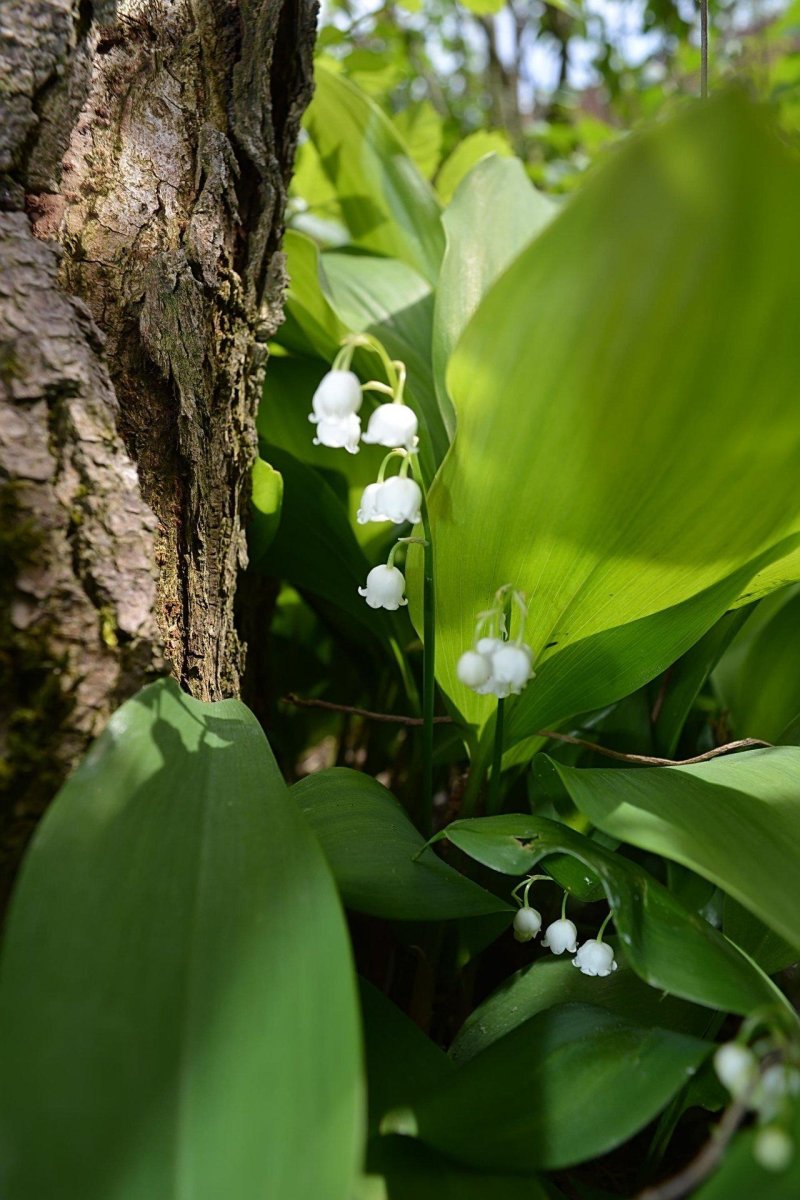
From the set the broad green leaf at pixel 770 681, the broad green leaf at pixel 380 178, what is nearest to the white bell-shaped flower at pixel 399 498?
the broad green leaf at pixel 770 681

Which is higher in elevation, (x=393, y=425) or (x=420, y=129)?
(x=420, y=129)

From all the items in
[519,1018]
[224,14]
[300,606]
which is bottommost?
[519,1018]

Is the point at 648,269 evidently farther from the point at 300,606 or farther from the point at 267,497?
the point at 300,606

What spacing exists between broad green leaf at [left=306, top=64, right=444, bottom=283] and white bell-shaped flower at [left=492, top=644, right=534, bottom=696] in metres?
0.77

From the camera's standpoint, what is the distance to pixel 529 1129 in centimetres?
52

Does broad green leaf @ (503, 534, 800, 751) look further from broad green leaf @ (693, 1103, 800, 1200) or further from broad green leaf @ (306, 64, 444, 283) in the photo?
broad green leaf @ (306, 64, 444, 283)

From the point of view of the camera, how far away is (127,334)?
712mm

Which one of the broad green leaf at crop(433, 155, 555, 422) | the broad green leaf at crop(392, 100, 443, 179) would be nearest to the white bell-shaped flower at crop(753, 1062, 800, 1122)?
the broad green leaf at crop(433, 155, 555, 422)

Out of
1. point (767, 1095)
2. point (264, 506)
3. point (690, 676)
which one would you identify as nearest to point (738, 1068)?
point (767, 1095)

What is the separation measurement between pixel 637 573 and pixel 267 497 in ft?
1.23

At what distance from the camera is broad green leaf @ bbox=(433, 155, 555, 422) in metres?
0.87

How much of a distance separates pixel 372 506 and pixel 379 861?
10.8 inches

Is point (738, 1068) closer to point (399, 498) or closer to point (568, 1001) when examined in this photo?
point (568, 1001)

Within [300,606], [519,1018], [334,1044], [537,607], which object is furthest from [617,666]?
[300,606]
